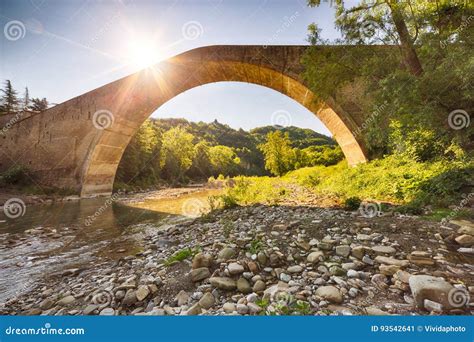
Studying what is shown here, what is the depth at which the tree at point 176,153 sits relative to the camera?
33.5m

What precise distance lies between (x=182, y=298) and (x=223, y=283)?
417 mm

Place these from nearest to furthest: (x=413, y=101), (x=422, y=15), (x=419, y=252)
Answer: (x=419, y=252) → (x=413, y=101) → (x=422, y=15)

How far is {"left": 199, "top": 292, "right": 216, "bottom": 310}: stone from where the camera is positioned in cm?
178

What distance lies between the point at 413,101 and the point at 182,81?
10508mm

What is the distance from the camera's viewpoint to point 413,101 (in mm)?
4449

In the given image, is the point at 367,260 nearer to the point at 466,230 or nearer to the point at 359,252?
the point at 359,252

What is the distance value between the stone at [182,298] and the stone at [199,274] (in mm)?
226

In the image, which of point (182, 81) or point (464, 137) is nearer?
point (464, 137)

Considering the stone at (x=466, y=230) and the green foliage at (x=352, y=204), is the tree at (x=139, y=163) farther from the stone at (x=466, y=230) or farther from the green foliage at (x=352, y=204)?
the stone at (x=466, y=230)

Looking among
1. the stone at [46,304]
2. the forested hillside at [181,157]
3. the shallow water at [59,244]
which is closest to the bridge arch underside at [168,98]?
the forested hillside at [181,157]

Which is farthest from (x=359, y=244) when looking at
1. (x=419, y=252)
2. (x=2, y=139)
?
(x=2, y=139)

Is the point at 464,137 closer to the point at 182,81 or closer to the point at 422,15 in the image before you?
the point at 422,15

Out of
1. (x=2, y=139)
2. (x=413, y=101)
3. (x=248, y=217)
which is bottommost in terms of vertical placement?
(x=248, y=217)

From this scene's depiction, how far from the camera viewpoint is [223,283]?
2.00m
